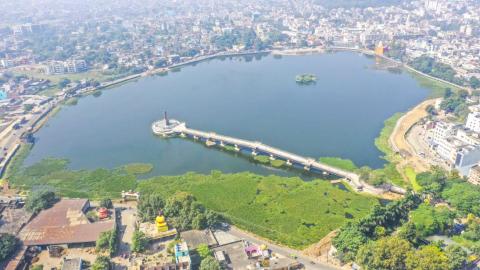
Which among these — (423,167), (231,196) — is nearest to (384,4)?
(423,167)

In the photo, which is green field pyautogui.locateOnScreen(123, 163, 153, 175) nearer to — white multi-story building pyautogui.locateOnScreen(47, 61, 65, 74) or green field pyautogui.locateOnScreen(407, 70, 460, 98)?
green field pyautogui.locateOnScreen(407, 70, 460, 98)

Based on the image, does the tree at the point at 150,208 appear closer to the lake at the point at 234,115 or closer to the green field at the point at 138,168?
the lake at the point at 234,115

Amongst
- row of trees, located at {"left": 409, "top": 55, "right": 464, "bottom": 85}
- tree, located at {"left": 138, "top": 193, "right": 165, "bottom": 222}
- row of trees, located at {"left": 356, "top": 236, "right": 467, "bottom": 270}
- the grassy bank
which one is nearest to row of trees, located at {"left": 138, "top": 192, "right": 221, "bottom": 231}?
tree, located at {"left": 138, "top": 193, "right": 165, "bottom": 222}

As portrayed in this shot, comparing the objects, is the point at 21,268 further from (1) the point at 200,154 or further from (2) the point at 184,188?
(1) the point at 200,154

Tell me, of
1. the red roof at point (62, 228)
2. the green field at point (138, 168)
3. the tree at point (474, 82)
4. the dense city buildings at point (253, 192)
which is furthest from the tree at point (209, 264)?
the tree at point (474, 82)

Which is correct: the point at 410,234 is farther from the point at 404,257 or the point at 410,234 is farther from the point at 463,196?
the point at 463,196

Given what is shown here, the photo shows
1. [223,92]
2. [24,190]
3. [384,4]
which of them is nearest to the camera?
[24,190]
